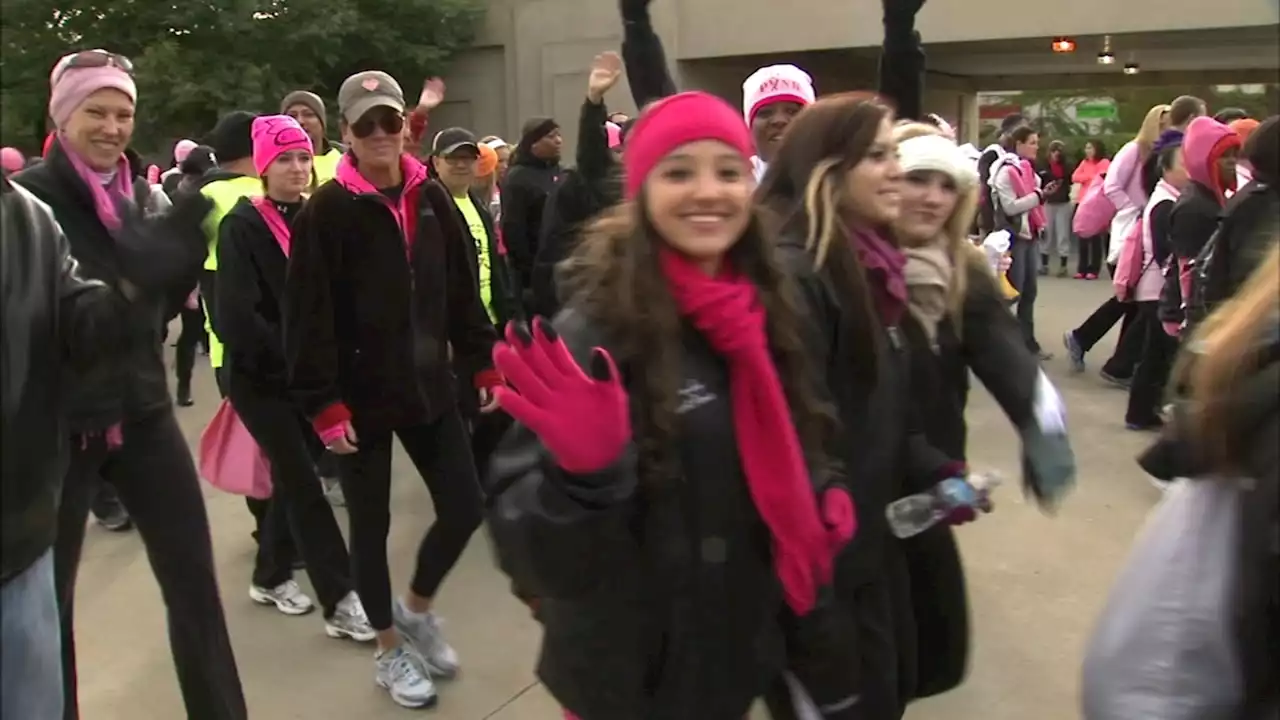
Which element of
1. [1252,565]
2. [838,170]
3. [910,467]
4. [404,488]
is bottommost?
[404,488]

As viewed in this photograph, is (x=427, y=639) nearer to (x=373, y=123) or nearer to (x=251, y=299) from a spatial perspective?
(x=251, y=299)

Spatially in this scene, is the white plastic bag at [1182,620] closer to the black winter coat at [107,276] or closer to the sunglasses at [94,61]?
the black winter coat at [107,276]

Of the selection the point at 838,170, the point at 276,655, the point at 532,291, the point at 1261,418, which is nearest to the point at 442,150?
A: the point at 532,291

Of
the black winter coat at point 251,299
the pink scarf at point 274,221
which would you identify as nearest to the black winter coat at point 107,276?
the black winter coat at point 251,299

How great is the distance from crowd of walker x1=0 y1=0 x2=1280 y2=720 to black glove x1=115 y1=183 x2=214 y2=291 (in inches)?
0.4

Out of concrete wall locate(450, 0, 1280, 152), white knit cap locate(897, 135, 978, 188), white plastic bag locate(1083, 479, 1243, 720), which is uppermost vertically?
concrete wall locate(450, 0, 1280, 152)

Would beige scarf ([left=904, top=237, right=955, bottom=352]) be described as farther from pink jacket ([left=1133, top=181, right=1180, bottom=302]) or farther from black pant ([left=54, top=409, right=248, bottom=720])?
pink jacket ([left=1133, top=181, right=1180, bottom=302])

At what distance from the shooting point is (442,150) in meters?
5.26

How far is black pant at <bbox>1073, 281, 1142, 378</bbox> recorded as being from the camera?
7785 mm

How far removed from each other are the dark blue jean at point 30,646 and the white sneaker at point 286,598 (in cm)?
231

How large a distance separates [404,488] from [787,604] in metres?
4.17

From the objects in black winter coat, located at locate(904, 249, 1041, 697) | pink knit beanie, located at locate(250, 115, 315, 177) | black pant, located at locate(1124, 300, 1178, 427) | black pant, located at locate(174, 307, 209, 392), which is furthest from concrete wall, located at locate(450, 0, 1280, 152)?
black winter coat, located at locate(904, 249, 1041, 697)

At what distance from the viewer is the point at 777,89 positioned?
3.45 metres

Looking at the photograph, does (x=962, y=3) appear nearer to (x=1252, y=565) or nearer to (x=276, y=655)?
(x=276, y=655)
